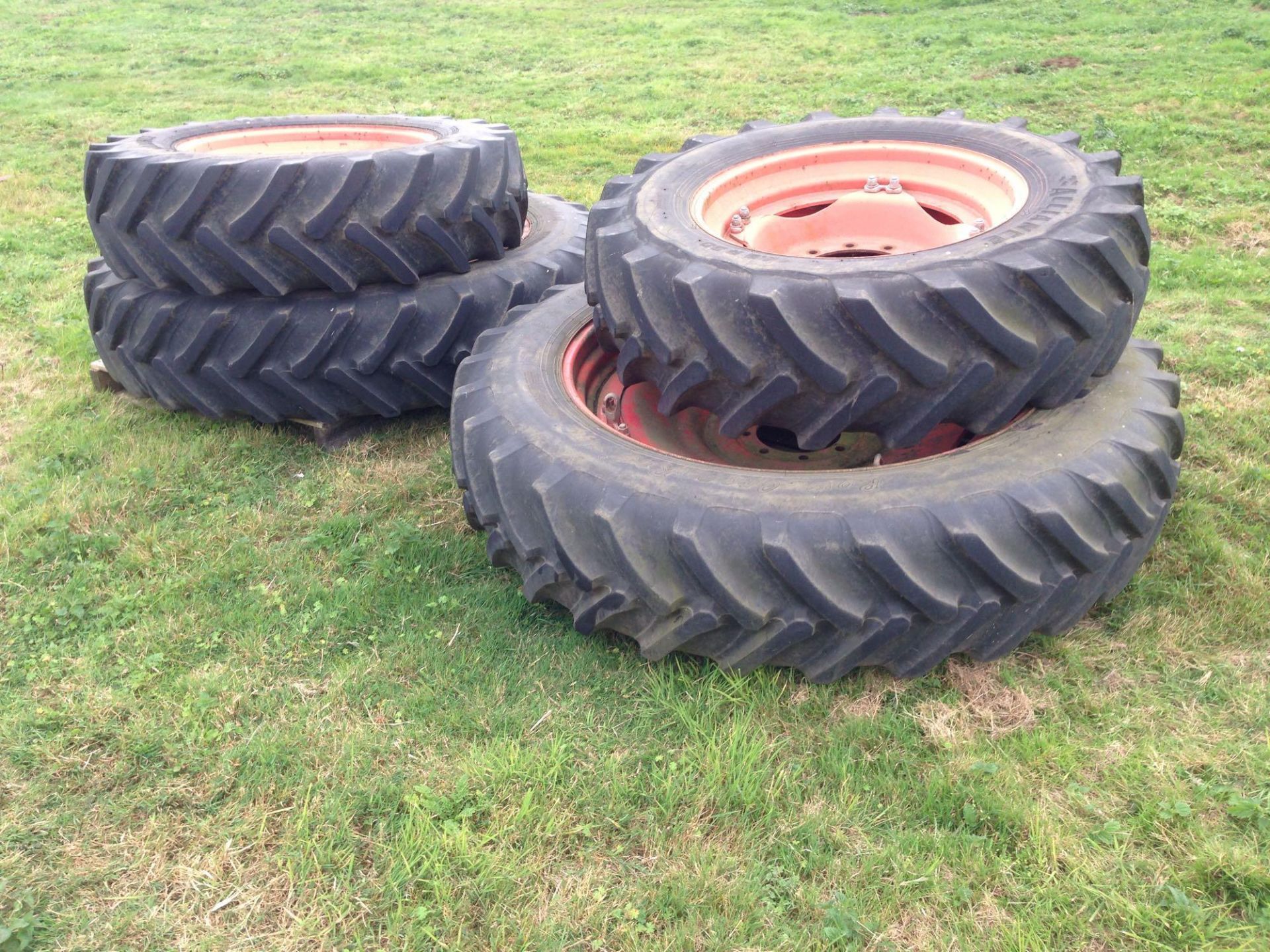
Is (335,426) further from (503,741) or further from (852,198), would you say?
(852,198)

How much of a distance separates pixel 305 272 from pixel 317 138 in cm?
183

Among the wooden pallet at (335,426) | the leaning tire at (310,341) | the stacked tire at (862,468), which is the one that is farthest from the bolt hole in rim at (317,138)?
the stacked tire at (862,468)

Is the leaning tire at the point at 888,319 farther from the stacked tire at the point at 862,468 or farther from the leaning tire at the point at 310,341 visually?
the leaning tire at the point at 310,341

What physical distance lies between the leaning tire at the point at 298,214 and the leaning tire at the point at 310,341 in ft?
0.28

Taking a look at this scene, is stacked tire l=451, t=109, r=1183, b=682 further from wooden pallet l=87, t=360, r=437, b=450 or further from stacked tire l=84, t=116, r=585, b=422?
wooden pallet l=87, t=360, r=437, b=450

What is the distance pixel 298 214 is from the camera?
3590 millimetres

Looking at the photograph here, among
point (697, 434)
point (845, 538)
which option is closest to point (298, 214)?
point (697, 434)

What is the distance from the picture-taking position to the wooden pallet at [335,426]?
4.05 metres

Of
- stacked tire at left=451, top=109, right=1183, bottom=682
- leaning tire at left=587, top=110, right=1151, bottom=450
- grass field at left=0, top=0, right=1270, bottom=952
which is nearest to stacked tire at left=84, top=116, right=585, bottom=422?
grass field at left=0, top=0, right=1270, bottom=952

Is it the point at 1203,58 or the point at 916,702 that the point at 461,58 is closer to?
A: the point at 1203,58

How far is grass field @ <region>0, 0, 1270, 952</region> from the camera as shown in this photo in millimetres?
2094

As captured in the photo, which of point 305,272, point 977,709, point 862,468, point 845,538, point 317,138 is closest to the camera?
point 845,538

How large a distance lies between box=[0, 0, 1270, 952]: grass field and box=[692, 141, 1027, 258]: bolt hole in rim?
1.37 meters

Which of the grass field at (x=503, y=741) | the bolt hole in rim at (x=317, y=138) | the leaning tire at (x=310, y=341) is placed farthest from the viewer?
the bolt hole in rim at (x=317, y=138)
